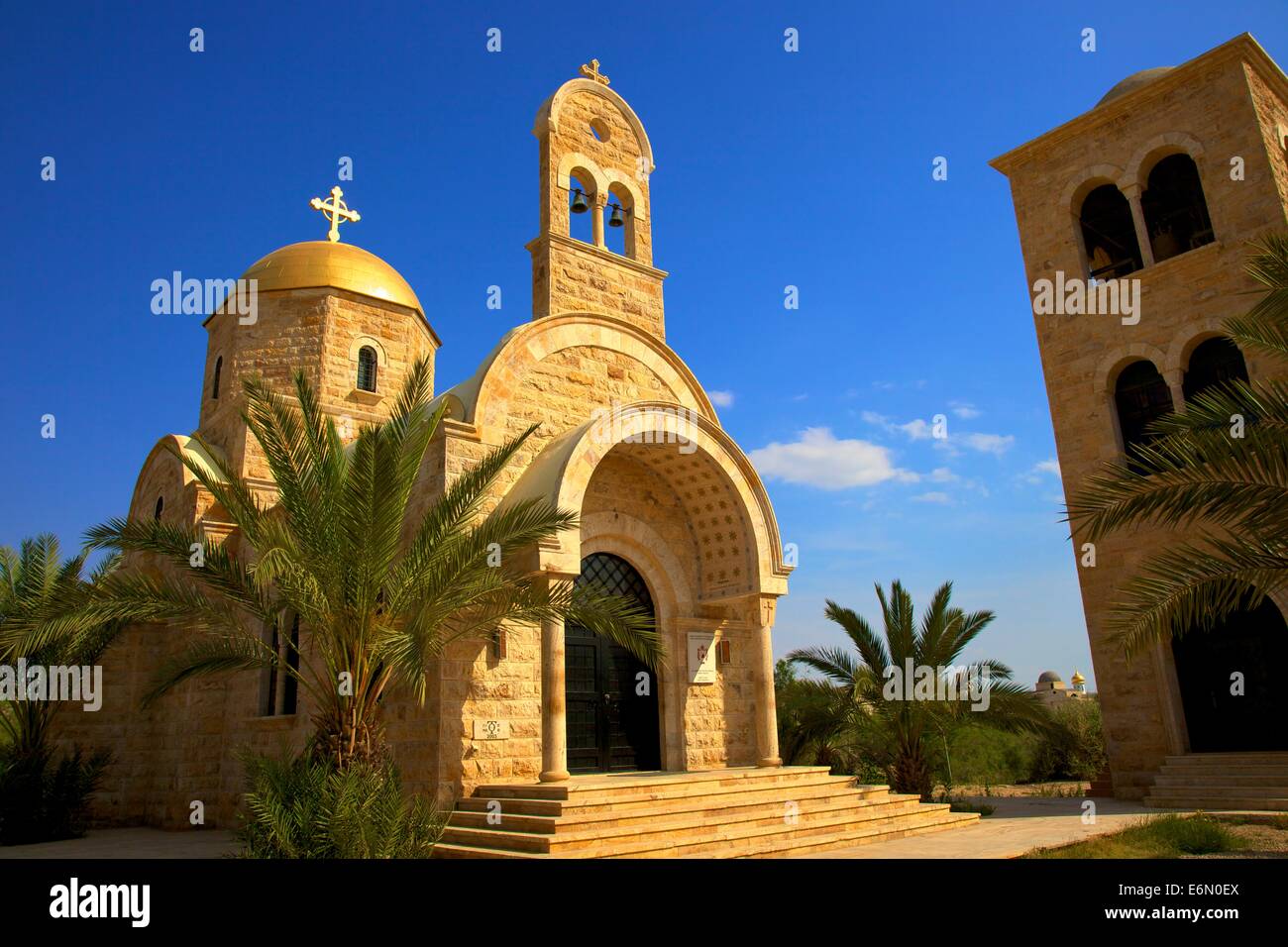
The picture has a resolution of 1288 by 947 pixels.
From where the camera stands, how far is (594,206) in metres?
13.1

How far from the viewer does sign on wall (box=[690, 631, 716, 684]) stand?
12.1m

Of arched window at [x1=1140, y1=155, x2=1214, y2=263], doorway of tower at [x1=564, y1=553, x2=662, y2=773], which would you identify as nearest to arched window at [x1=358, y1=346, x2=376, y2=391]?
Result: doorway of tower at [x1=564, y1=553, x2=662, y2=773]

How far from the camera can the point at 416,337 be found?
56.6 feet

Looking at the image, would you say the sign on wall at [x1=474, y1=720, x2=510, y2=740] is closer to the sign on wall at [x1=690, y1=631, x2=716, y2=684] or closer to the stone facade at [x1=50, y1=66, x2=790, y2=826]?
the stone facade at [x1=50, y1=66, x2=790, y2=826]

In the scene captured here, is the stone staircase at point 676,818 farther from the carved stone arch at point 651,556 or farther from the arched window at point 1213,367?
the arched window at point 1213,367

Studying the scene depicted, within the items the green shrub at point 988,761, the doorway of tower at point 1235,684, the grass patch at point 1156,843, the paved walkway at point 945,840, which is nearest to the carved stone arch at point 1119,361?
the doorway of tower at point 1235,684

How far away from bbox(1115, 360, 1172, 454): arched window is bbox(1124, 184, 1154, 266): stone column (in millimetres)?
1845

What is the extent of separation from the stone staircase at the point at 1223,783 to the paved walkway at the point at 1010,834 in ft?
1.58

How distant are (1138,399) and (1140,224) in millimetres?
3160

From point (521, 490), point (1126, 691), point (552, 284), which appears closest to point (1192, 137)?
point (1126, 691)

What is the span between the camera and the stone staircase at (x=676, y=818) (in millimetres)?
7781

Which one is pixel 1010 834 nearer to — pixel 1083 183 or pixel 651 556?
pixel 651 556

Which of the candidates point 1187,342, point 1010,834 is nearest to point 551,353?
point 1010,834

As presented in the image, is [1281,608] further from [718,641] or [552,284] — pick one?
[552,284]
